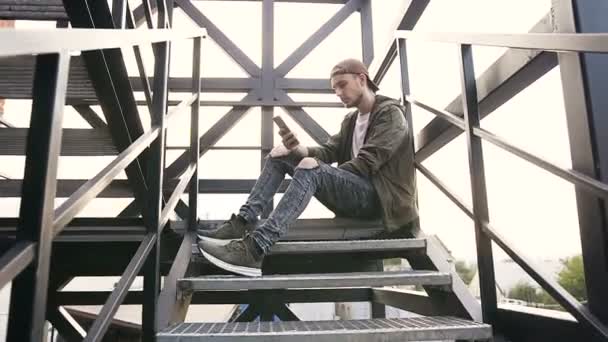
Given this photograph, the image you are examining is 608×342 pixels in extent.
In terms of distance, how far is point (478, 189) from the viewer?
1249 mm

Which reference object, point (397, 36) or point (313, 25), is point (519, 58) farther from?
point (313, 25)

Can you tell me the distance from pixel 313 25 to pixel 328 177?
7.90 ft

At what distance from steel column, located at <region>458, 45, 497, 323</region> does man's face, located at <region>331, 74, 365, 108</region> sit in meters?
0.71

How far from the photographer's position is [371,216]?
1850 millimetres

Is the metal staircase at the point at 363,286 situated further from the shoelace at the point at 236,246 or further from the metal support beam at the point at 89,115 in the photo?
the metal support beam at the point at 89,115

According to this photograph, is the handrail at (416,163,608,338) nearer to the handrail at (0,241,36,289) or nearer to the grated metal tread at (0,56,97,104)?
the handrail at (0,241,36,289)

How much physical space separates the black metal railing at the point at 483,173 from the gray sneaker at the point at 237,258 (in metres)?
0.70

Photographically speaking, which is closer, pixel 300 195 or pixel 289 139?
pixel 300 195

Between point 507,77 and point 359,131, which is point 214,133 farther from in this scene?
point 507,77

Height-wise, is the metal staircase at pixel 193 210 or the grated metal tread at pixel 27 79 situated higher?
the grated metal tread at pixel 27 79

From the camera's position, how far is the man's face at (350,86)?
1987 mm

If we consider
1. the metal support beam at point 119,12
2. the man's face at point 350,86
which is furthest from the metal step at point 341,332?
the man's face at point 350,86

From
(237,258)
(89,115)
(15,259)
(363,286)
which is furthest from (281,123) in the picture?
(89,115)

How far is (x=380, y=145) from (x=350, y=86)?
0.41 meters
